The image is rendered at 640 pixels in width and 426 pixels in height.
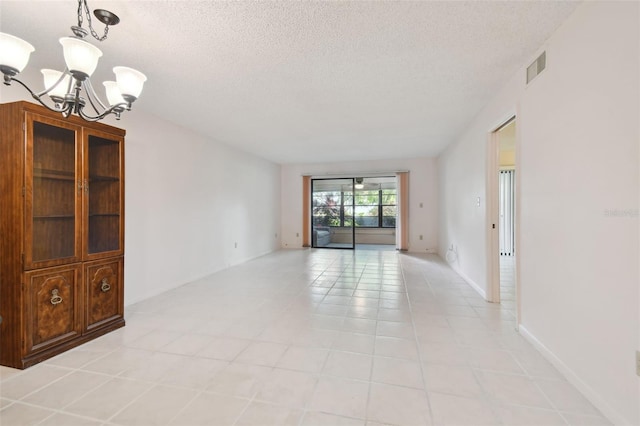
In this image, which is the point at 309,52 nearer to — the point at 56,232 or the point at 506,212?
the point at 56,232

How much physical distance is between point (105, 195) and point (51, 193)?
0.41 metres

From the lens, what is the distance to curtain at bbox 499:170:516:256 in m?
6.53

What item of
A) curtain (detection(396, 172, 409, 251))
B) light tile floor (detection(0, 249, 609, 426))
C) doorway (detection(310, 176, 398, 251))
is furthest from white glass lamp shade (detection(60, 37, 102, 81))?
curtain (detection(396, 172, 409, 251))

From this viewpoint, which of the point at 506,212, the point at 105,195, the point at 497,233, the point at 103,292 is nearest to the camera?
the point at 103,292

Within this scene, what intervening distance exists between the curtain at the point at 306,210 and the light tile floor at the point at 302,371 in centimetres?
446

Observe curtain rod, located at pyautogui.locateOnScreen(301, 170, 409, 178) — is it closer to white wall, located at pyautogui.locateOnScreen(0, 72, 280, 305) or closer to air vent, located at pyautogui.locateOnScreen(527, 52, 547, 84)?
white wall, located at pyautogui.locateOnScreen(0, 72, 280, 305)

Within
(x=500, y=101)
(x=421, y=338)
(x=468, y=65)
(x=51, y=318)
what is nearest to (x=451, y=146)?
(x=500, y=101)

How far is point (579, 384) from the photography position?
170 cm

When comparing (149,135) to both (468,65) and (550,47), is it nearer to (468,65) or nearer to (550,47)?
(468,65)

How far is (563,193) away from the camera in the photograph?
6.12ft

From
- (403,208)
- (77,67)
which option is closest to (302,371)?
(77,67)

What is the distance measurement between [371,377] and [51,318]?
245 cm

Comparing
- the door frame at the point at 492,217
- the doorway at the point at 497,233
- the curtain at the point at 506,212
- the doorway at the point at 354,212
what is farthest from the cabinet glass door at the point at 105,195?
the curtain at the point at 506,212

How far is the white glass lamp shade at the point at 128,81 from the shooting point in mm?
1660
